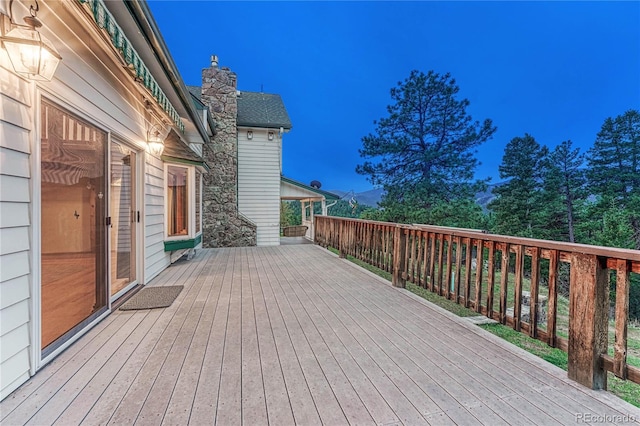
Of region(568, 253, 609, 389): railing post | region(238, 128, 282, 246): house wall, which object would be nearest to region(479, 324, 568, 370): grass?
region(568, 253, 609, 389): railing post

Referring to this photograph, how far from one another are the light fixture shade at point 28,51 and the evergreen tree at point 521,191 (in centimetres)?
2094

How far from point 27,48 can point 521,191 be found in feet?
74.8

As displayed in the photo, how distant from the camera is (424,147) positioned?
1661 centimetres

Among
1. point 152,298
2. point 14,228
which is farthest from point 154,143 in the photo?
point 14,228

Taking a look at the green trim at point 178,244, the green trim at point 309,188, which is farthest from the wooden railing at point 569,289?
the green trim at point 309,188

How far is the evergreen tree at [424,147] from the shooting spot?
1590cm

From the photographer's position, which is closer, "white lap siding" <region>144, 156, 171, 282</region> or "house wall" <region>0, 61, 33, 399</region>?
"house wall" <region>0, 61, 33, 399</region>

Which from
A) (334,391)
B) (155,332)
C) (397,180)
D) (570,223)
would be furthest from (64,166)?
(570,223)

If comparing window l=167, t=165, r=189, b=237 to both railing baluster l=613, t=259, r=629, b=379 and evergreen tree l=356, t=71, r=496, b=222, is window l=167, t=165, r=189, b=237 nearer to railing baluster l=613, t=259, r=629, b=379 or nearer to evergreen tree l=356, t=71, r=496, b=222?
railing baluster l=613, t=259, r=629, b=379

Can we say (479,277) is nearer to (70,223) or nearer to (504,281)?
(504,281)

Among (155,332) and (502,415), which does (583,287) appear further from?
(155,332)

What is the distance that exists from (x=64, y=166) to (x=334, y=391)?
8.93 ft

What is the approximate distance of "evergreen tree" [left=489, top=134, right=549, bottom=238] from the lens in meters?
18.6

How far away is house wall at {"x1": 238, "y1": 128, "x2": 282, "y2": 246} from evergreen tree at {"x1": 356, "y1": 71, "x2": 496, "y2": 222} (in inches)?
300
